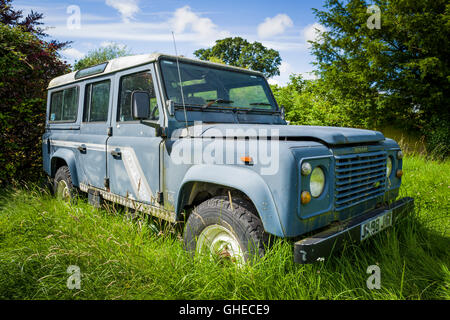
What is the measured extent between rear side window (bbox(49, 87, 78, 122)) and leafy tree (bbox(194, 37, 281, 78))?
115 ft

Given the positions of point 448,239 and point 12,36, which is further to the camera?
point 12,36

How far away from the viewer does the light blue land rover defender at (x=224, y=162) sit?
2.02 meters

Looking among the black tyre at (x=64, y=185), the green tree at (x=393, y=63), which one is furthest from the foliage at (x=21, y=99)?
the green tree at (x=393, y=63)

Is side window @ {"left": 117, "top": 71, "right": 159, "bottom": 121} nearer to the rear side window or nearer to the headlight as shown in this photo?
the rear side window

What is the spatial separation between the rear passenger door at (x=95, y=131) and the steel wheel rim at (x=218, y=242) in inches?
65.9

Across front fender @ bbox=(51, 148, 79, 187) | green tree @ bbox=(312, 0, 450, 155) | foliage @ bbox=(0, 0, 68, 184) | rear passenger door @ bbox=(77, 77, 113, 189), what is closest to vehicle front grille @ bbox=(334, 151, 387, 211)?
rear passenger door @ bbox=(77, 77, 113, 189)

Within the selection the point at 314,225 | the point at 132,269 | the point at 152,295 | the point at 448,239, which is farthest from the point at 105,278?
the point at 448,239

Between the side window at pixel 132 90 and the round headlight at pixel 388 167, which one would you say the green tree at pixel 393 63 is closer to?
the round headlight at pixel 388 167

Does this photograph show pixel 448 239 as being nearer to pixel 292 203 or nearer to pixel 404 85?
pixel 292 203

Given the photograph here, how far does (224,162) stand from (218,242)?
2.08 feet

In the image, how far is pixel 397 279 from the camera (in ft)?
7.22

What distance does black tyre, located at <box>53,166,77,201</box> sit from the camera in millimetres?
4348

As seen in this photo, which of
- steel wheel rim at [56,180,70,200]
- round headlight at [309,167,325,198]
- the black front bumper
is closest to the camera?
the black front bumper

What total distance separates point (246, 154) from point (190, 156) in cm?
58
